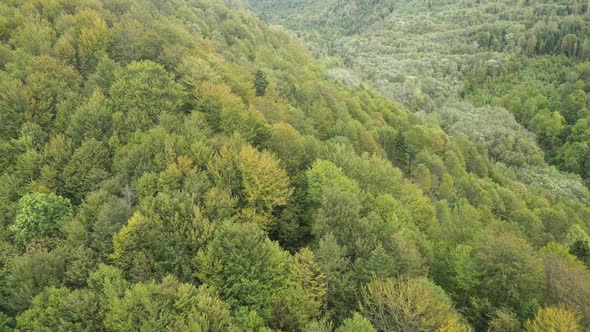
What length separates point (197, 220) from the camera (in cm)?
3938

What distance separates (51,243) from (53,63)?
35678 mm

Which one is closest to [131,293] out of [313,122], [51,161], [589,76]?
[51,161]

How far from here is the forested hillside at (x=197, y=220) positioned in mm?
35156

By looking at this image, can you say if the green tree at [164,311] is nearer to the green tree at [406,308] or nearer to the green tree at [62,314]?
the green tree at [62,314]

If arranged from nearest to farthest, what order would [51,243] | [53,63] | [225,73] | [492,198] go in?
1. [51,243]
2. [53,63]
3. [225,73]
4. [492,198]

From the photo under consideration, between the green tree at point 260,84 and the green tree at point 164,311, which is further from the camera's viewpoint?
the green tree at point 260,84

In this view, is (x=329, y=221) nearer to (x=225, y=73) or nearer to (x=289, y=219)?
(x=289, y=219)

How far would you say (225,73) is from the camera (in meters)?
75.2

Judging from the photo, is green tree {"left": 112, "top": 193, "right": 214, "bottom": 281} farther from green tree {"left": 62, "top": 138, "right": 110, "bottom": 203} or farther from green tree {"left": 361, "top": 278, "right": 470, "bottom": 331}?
green tree {"left": 361, "top": 278, "right": 470, "bottom": 331}

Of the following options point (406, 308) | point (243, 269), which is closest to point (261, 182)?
point (243, 269)

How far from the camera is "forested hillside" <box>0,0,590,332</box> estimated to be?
3516 cm

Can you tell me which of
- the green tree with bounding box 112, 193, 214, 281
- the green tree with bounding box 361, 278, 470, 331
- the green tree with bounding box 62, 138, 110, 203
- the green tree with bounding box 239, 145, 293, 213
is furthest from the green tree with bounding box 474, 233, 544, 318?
the green tree with bounding box 62, 138, 110, 203

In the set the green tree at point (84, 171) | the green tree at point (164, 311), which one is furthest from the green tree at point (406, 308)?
the green tree at point (84, 171)

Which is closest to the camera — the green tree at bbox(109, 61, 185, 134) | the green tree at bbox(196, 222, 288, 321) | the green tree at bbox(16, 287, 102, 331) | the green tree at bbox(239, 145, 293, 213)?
the green tree at bbox(16, 287, 102, 331)
